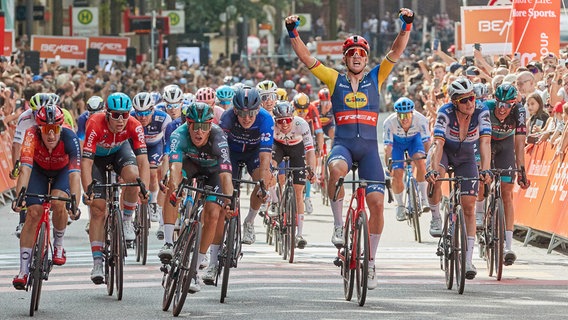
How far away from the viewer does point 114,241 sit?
14.7 meters

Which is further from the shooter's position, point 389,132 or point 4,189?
point 4,189

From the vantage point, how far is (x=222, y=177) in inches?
554

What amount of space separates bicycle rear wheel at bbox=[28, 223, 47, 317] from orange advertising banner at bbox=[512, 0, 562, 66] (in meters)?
13.9

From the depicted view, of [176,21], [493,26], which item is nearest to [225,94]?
[493,26]

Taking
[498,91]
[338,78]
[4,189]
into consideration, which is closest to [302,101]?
[4,189]

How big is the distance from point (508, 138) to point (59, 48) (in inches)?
1097

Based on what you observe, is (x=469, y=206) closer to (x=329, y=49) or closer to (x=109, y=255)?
(x=109, y=255)

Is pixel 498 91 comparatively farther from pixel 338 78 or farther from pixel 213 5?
pixel 213 5

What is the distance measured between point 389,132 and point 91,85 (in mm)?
16224

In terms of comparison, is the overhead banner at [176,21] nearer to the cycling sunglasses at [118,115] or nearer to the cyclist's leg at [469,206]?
the cyclist's leg at [469,206]

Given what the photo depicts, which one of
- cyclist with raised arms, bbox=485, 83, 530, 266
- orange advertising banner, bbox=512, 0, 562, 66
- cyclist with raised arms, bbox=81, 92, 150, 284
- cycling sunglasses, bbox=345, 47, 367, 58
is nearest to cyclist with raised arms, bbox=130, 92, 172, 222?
cyclist with raised arms, bbox=81, 92, 150, 284

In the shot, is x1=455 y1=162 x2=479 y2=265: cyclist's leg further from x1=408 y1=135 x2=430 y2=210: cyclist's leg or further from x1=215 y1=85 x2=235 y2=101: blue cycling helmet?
x1=408 y1=135 x2=430 y2=210: cyclist's leg

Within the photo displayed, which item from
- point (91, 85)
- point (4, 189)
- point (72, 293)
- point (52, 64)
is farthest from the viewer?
point (52, 64)

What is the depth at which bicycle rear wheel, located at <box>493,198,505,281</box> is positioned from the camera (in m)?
16.2
